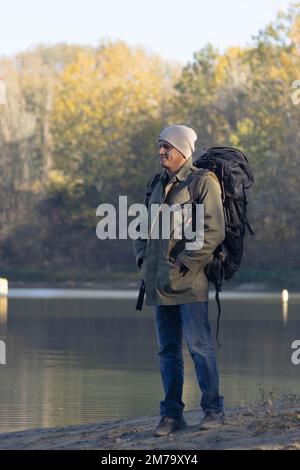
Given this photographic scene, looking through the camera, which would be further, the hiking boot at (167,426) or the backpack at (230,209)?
the backpack at (230,209)

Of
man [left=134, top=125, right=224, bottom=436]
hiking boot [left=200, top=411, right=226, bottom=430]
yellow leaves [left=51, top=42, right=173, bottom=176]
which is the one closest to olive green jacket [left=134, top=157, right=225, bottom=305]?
man [left=134, top=125, right=224, bottom=436]

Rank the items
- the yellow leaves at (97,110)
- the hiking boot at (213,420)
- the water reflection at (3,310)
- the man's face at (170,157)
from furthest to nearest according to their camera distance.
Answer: the yellow leaves at (97,110) < the water reflection at (3,310) < the man's face at (170,157) < the hiking boot at (213,420)

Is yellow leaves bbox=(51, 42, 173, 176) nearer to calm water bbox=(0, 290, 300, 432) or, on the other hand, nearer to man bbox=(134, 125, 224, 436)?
calm water bbox=(0, 290, 300, 432)

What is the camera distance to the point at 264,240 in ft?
218

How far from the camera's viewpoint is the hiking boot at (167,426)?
9.16 metres

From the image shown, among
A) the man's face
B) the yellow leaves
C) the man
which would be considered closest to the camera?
the man

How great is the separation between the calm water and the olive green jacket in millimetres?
2705

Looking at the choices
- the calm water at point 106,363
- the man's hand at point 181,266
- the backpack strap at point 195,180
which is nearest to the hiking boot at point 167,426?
the man's hand at point 181,266

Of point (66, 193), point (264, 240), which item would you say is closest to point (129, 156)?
point (66, 193)

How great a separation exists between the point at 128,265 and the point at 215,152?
62.6 m

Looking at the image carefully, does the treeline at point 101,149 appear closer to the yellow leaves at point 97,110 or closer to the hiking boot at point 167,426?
the yellow leaves at point 97,110

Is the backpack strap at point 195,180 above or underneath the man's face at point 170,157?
underneath

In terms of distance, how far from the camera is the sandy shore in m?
8.66

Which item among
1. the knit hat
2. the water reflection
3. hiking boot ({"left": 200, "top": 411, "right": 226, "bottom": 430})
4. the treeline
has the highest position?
the treeline
